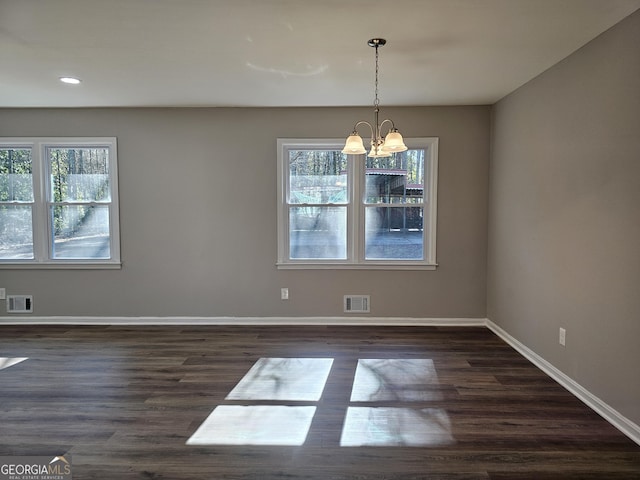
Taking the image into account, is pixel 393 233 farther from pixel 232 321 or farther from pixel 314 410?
pixel 314 410

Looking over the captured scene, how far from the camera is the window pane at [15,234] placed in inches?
177

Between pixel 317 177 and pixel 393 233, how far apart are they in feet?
3.69

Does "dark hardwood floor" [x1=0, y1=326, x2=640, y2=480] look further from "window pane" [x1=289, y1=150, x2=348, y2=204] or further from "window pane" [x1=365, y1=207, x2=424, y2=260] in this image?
"window pane" [x1=289, y1=150, x2=348, y2=204]

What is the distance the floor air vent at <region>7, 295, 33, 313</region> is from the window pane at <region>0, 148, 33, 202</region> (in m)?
1.16

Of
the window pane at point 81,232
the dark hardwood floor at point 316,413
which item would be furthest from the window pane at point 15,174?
the dark hardwood floor at point 316,413

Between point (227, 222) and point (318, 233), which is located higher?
point (227, 222)

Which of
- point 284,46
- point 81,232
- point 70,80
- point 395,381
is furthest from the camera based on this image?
point 81,232

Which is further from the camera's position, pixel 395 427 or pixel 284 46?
pixel 284 46

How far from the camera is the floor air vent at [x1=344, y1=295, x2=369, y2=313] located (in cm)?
449

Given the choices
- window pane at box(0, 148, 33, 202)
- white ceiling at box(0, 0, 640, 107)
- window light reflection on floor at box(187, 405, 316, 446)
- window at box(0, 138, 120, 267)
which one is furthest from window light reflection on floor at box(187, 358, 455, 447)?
window pane at box(0, 148, 33, 202)

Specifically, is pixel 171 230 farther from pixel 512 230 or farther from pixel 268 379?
pixel 512 230

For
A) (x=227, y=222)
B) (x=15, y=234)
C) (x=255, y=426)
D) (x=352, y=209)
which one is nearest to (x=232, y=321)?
(x=227, y=222)

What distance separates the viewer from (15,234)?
452 centimetres

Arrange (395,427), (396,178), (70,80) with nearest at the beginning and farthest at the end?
(395,427)
(70,80)
(396,178)
